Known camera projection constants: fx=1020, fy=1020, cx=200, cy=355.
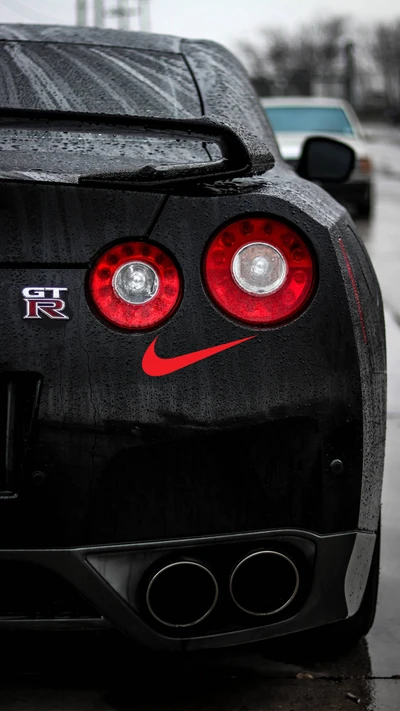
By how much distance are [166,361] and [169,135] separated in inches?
30.2

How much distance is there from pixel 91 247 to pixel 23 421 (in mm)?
354

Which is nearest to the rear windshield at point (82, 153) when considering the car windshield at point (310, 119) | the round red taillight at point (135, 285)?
the round red taillight at point (135, 285)

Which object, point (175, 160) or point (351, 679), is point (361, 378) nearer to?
point (175, 160)

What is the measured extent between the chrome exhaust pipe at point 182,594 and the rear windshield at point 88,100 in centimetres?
79

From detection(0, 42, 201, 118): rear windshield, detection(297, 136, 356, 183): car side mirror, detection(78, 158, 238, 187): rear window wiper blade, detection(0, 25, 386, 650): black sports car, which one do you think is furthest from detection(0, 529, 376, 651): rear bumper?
detection(297, 136, 356, 183): car side mirror

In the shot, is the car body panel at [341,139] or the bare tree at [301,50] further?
the bare tree at [301,50]

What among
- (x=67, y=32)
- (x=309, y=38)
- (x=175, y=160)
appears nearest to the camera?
(x=175, y=160)

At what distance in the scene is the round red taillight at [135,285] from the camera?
1944 millimetres

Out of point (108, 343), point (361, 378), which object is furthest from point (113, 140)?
point (361, 378)

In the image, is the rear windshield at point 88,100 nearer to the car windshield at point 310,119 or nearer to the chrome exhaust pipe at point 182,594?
the chrome exhaust pipe at point 182,594

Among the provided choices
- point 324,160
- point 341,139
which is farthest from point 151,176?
point 341,139

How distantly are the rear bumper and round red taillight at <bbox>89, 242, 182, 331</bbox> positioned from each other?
1.43 ft

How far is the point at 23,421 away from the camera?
1.92 metres

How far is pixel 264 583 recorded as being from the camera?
2.05 m
